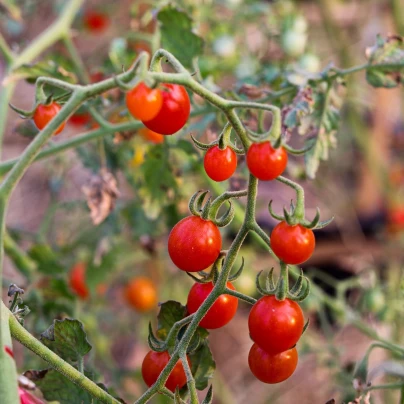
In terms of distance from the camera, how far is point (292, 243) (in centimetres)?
45

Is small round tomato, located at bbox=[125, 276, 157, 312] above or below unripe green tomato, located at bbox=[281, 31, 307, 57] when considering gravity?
below

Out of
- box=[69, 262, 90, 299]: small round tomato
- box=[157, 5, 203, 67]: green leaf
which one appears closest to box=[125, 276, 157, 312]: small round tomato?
box=[69, 262, 90, 299]: small round tomato

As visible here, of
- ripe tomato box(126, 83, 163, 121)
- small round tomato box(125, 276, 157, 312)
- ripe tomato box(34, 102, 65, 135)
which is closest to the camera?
ripe tomato box(126, 83, 163, 121)

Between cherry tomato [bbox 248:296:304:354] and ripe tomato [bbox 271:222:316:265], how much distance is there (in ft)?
0.14

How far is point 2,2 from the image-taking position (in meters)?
1.09

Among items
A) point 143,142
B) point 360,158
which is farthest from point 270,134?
point 360,158

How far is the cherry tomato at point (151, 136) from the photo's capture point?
35.4 inches

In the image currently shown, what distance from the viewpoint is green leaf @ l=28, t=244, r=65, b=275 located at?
3.34ft

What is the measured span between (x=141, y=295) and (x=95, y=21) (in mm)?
795

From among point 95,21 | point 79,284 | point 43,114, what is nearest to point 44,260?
point 79,284

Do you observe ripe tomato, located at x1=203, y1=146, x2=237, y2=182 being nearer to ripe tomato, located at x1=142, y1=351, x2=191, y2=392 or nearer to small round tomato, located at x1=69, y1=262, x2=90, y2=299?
ripe tomato, located at x1=142, y1=351, x2=191, y2=392

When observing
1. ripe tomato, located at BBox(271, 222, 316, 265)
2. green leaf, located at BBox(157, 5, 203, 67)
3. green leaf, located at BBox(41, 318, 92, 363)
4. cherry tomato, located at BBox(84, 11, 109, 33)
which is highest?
cherry tomato, located at BBox(84, 11, 109, 33)

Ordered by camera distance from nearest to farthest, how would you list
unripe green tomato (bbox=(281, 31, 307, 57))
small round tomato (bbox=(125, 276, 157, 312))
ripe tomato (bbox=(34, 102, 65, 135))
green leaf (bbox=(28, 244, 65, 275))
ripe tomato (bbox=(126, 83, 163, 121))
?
ripe tomato (bbox=(126, 83, 163, 121)) < ripe tomato (bbox=(34, 102, 65, 135)) < green leaf (bbox=(28, 244, 65, 275)) < unripe green tomato (bbox=(281, 31, 307, 57)) < small round tomato (bbox=(125, 276, 157, 312))

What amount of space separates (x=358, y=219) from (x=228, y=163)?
186 centimetres
